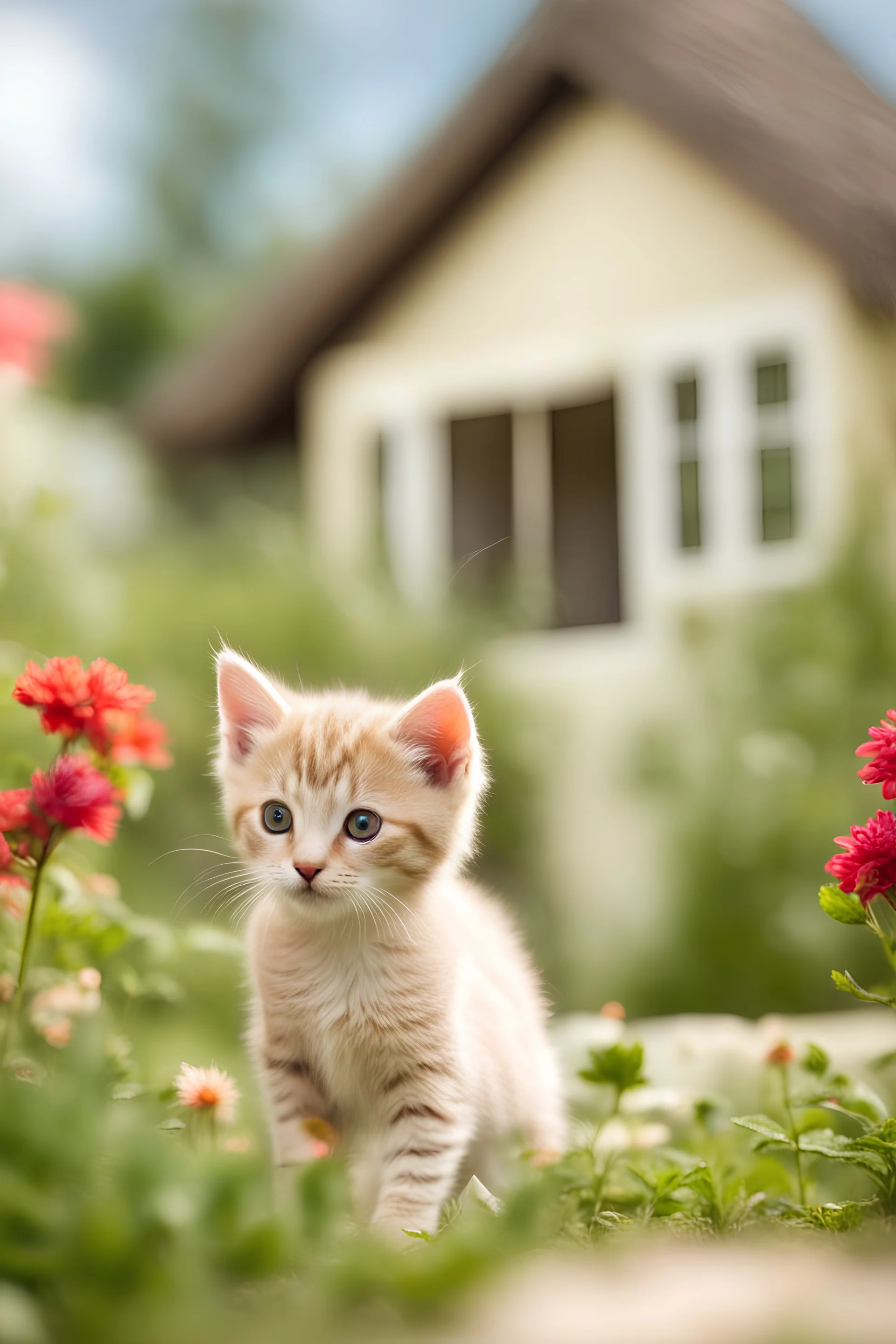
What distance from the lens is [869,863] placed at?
5.01 ft

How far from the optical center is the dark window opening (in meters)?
6.52

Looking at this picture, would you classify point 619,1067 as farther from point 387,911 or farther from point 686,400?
point 686,400

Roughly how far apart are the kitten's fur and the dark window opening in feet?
15.9

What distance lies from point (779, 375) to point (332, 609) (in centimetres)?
236


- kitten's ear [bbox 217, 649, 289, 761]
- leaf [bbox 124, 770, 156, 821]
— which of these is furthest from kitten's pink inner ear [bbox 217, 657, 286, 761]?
leaf [bbox 124, 770, 156, 821]

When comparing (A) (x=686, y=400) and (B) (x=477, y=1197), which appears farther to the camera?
(A) (x=686, y=400)

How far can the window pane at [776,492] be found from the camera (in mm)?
5898

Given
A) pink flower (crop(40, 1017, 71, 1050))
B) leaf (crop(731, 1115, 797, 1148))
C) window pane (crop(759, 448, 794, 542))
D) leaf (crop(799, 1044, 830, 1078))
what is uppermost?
window pane (crop(759, 448, 794, 542))

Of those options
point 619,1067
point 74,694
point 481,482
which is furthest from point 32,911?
point 481,482

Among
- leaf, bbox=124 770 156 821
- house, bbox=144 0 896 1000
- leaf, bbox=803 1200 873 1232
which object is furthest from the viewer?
house, bbox=144 0 896 1000

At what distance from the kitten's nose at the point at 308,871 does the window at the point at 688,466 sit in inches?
192

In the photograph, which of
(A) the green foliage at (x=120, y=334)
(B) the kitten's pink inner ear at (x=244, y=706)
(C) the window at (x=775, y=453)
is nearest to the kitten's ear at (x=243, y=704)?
(B) the kitten's pink inner ear at (x=244, y=706)

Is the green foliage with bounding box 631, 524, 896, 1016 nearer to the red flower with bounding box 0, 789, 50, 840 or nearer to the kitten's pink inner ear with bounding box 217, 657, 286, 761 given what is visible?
the kitten's pink inner ear with bounding box 217, 657, 286, 761

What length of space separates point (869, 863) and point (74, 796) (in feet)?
3.10
